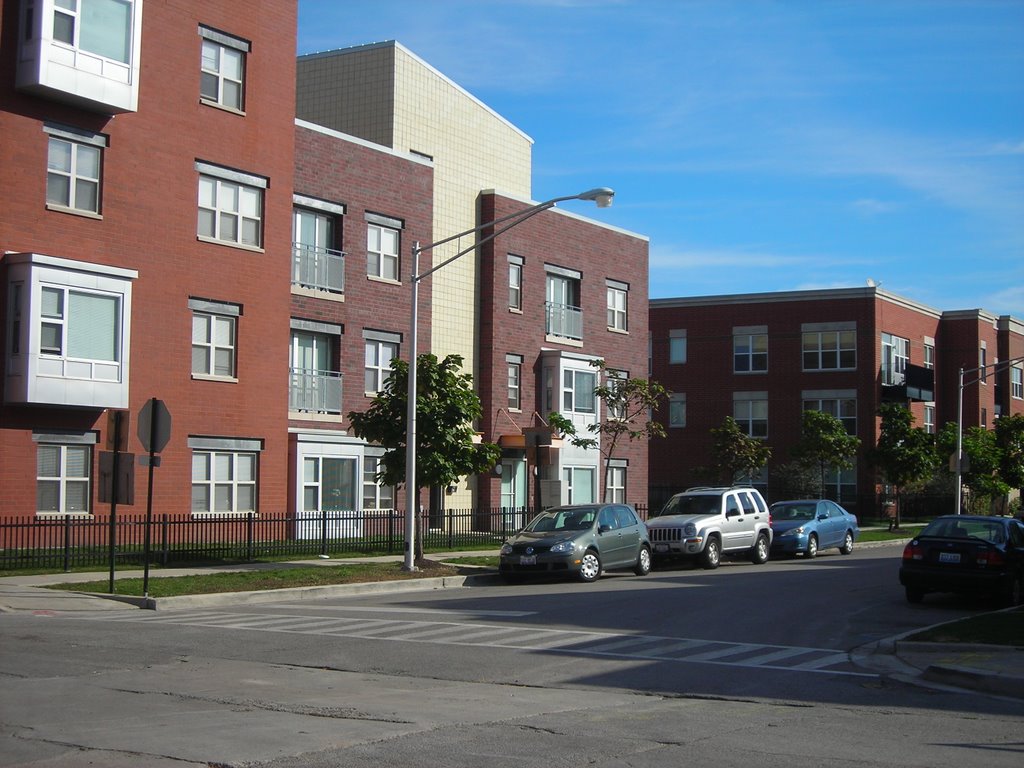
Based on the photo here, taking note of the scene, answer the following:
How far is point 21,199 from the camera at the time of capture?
25.8 meters

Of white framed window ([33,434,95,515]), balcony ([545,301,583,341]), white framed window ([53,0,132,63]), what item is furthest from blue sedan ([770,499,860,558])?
white framed window ([53,0,132,63])

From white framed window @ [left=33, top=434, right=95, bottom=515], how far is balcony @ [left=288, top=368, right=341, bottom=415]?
6.98m

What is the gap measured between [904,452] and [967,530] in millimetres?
30009

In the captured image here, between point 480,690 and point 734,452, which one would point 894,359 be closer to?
point 734,452

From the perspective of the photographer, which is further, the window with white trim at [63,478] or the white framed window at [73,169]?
the white framed window at [73,169]

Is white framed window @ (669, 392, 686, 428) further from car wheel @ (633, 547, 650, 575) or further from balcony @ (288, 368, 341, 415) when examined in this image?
car wheel @ (633, 547, 650, 575)

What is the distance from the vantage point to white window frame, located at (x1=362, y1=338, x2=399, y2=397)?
3562cm

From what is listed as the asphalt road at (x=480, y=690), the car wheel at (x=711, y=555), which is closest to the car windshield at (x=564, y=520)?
the car wheel at (x=711, y=555)

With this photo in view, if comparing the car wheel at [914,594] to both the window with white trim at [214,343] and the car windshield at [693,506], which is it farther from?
the window with white trim at [214,343]

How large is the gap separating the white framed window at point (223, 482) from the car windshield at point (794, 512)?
576 inches

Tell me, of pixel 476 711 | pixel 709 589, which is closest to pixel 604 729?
pixel 476 711

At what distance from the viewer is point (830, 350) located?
5862cm

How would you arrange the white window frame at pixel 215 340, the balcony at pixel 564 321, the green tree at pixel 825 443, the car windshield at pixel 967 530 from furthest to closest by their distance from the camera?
the green tree at pixel 825 443 → the balcony at pixel 564 321 → the white window frame at pixel 215 340 → the car windshield at pixel 967 530

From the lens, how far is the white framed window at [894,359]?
5856cm
